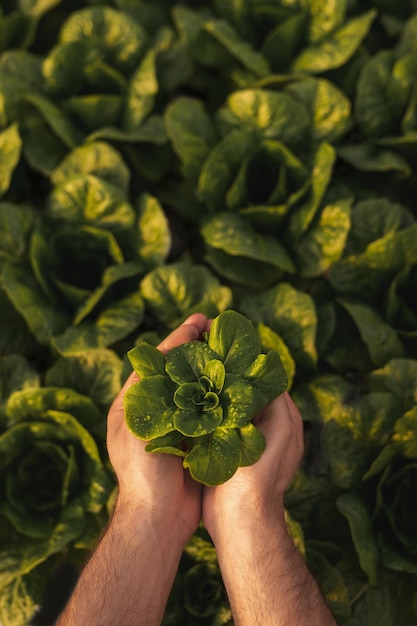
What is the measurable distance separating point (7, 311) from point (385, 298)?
0.99 metres

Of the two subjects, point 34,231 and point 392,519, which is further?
point 34,231

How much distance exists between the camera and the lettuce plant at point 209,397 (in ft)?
3.14

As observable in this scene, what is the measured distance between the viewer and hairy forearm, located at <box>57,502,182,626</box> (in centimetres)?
102

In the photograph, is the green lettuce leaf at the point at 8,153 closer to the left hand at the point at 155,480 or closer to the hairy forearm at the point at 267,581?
the left hand at the point at 155,480

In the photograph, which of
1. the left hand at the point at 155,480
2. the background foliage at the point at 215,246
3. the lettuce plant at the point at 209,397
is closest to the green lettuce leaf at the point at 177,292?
the background foliage at the point at 215,246

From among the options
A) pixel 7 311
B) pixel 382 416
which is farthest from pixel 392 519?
pixel 7 311

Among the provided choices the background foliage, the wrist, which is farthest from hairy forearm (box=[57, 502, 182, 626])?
the background foliage

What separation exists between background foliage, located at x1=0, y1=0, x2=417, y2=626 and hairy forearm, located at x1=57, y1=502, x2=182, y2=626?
0.32 m

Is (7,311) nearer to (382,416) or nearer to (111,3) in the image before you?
(382,416)

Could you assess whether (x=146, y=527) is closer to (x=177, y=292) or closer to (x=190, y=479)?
(x=190, y=479)

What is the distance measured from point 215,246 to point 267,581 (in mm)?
864

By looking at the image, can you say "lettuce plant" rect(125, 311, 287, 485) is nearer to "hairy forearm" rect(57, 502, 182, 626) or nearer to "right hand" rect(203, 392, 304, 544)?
"right hand" rect(203, 392, 304, 544)

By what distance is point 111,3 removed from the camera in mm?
2049

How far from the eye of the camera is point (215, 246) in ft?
5.32
